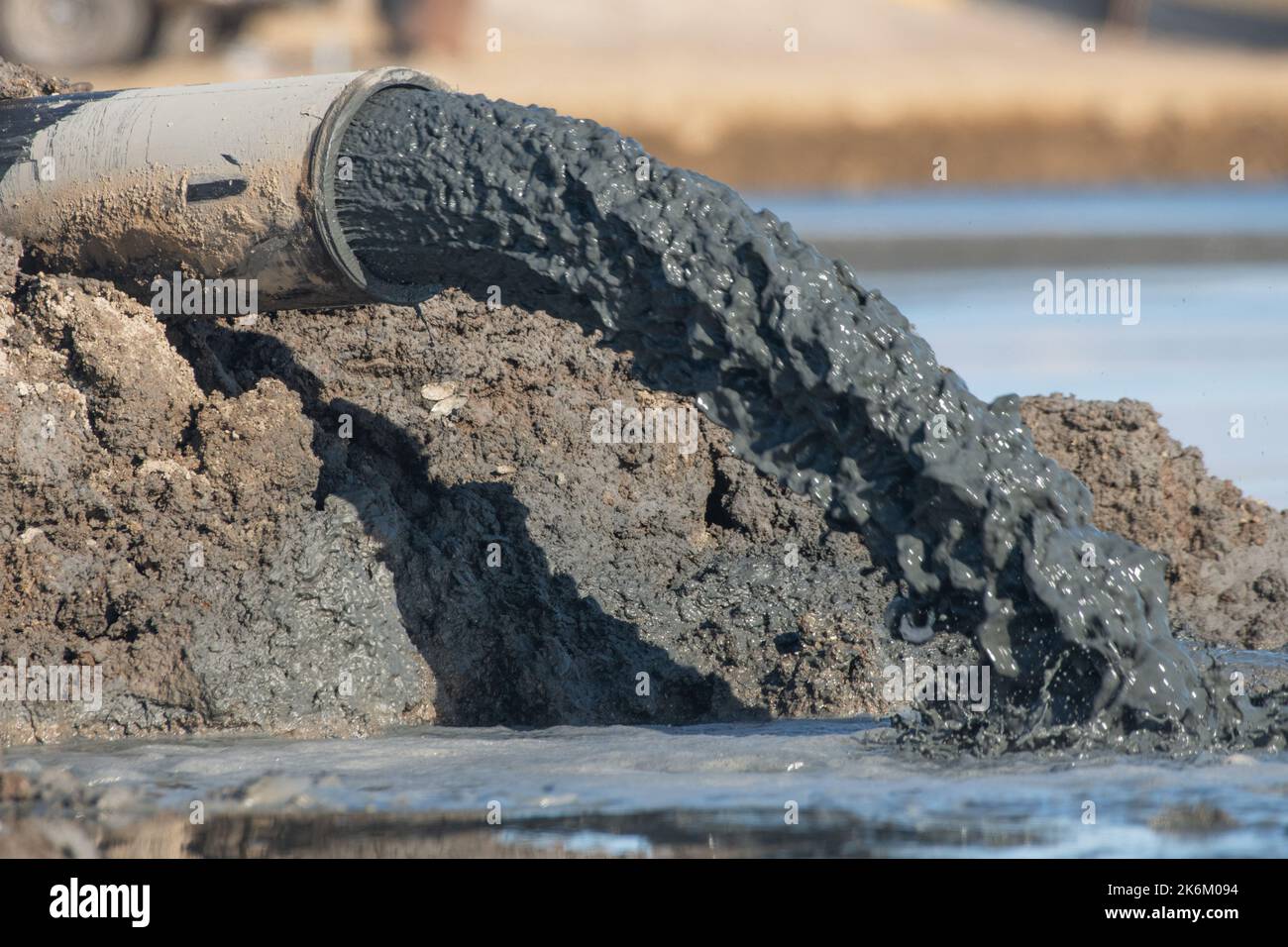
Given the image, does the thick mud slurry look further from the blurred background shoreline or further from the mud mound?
the blurred background shoreline

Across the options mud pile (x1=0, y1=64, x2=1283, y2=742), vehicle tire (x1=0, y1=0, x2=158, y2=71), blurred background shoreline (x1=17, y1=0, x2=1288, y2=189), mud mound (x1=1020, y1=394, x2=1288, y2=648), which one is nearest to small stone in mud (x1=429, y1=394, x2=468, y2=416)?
mud pile (x1=0, y1=64, x2=1283, y2=742)

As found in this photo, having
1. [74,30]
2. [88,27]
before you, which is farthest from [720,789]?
[74,30]

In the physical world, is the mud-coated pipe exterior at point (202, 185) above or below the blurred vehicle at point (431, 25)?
below

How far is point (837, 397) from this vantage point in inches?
161

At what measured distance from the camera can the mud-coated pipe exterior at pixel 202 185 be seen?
14.2ft

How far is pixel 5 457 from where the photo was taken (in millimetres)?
4367

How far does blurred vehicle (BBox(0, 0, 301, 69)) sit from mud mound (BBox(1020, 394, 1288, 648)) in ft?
46.2

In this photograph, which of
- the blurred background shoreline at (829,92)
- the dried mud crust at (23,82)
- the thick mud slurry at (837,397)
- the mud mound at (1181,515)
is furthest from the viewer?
the blurred background shoreline at (829,92)

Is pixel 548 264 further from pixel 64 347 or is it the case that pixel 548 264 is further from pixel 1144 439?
pixel 1144 439

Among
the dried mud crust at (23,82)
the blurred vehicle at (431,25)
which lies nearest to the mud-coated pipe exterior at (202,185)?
the dried mud crust at (23,82)

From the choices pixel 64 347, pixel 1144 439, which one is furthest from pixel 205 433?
pixel 1144 439

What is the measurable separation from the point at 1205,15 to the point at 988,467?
22.7m

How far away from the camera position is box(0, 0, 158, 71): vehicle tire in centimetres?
1744

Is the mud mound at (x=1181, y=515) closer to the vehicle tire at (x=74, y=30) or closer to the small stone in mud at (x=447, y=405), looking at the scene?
the small stone in mud at (x=447, y=405)
